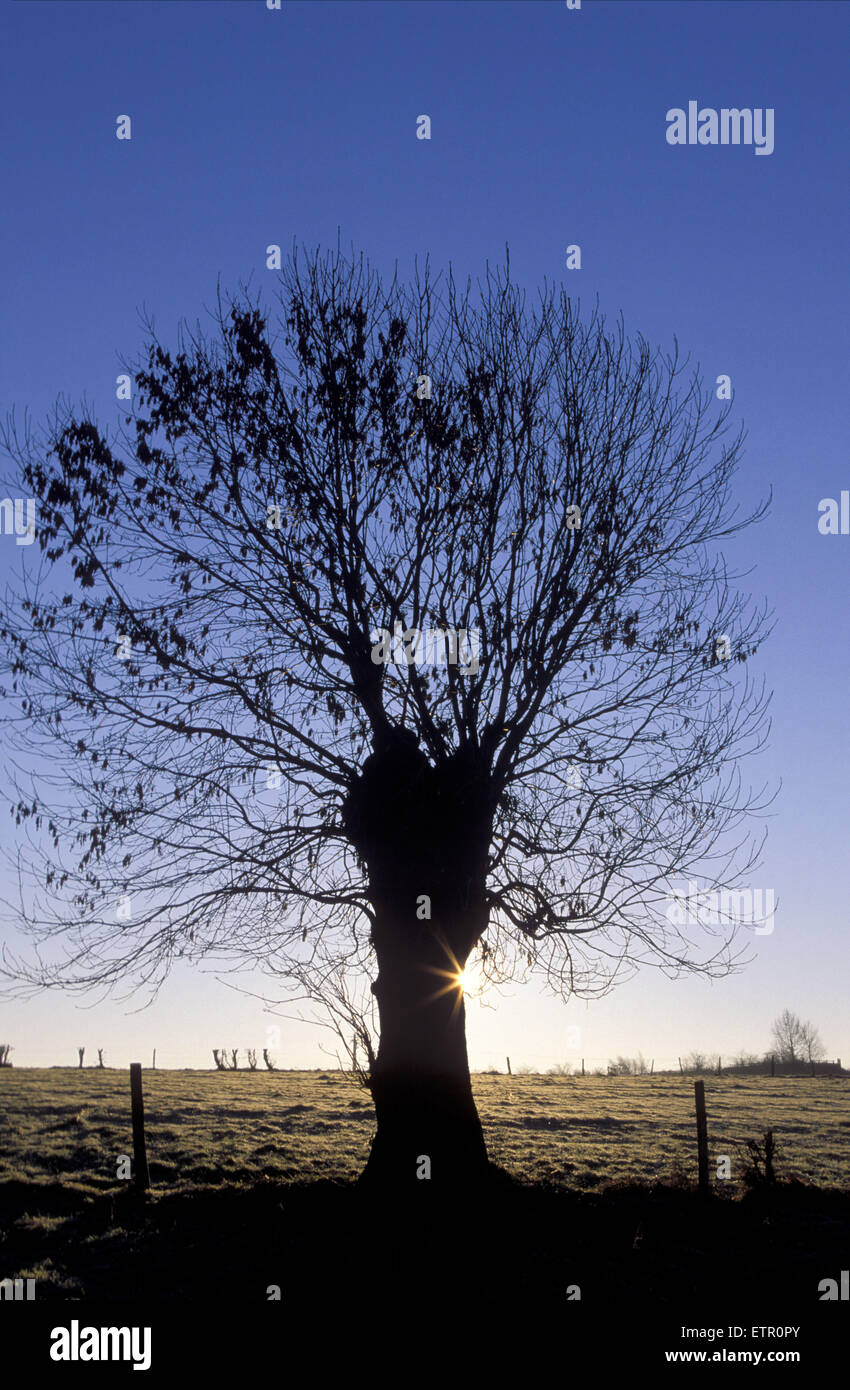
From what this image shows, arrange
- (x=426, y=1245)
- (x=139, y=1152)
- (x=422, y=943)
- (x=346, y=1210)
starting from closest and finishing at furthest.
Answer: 1. (x=426, y=1245)
2. (x=346, y=1210)
3. (x=422, y=943)
4. (x=139, y=1152)

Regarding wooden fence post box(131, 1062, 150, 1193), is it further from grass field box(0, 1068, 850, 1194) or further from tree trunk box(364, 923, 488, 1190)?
tree trunk box(364, 923, 488, 1190)

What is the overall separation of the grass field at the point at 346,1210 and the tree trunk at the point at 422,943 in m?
0.62

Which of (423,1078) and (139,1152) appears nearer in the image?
(423,1078)

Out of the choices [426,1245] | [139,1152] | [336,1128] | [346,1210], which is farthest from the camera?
[336,1128]

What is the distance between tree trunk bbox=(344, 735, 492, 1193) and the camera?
12523 millimetres

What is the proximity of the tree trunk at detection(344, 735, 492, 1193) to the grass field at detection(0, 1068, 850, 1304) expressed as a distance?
0.62 m

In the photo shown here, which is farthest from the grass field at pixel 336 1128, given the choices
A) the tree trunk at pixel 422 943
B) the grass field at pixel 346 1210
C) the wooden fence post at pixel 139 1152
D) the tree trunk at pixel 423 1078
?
the tree trunk at pixel 422 943

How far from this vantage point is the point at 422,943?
12836 millimetres

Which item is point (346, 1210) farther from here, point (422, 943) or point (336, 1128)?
point (336, 1128)

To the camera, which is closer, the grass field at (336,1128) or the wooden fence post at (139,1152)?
the wooden fence post at (139,1152)

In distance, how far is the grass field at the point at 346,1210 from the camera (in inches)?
424

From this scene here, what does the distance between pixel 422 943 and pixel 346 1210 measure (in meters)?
3.22

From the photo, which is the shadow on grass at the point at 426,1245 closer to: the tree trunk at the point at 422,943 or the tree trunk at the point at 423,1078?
the tree trunk at the point at 423,1078

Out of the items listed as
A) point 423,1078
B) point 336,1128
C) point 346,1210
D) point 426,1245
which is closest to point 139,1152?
point 346,1210
